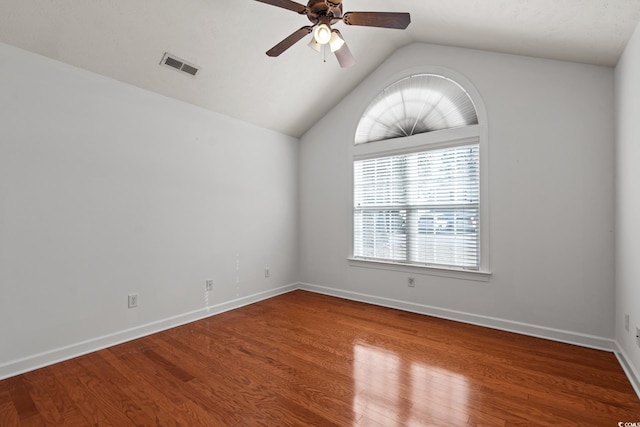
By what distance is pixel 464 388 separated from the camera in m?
2.02

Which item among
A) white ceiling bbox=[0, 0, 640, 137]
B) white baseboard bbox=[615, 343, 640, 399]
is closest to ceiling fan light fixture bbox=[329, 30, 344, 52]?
white ceiling bbox=[0, 0, 640, 137]

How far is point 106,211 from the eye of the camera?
2703 mm

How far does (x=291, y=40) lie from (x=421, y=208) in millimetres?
2357

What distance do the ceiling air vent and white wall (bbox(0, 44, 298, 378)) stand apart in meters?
0.41

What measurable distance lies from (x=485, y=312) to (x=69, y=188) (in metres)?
4.11

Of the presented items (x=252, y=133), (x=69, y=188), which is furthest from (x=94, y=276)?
(x=252, y=133)

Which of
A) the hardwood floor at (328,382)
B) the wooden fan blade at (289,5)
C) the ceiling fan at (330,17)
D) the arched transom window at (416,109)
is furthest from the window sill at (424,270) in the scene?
the wooden fan blade at (289,5)

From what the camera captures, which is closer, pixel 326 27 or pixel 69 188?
pixel 326 27

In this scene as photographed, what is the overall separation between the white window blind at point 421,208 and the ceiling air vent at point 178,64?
2302mm

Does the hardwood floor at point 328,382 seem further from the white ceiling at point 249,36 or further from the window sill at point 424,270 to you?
the white ceiling at point 249,36

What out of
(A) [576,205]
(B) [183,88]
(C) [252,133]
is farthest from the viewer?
(C) [252,133]

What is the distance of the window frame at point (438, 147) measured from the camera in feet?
10.5

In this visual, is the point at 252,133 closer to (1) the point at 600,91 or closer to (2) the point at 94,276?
(2) the point at 94,276

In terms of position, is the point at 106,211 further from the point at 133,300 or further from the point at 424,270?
the point at 424,270
